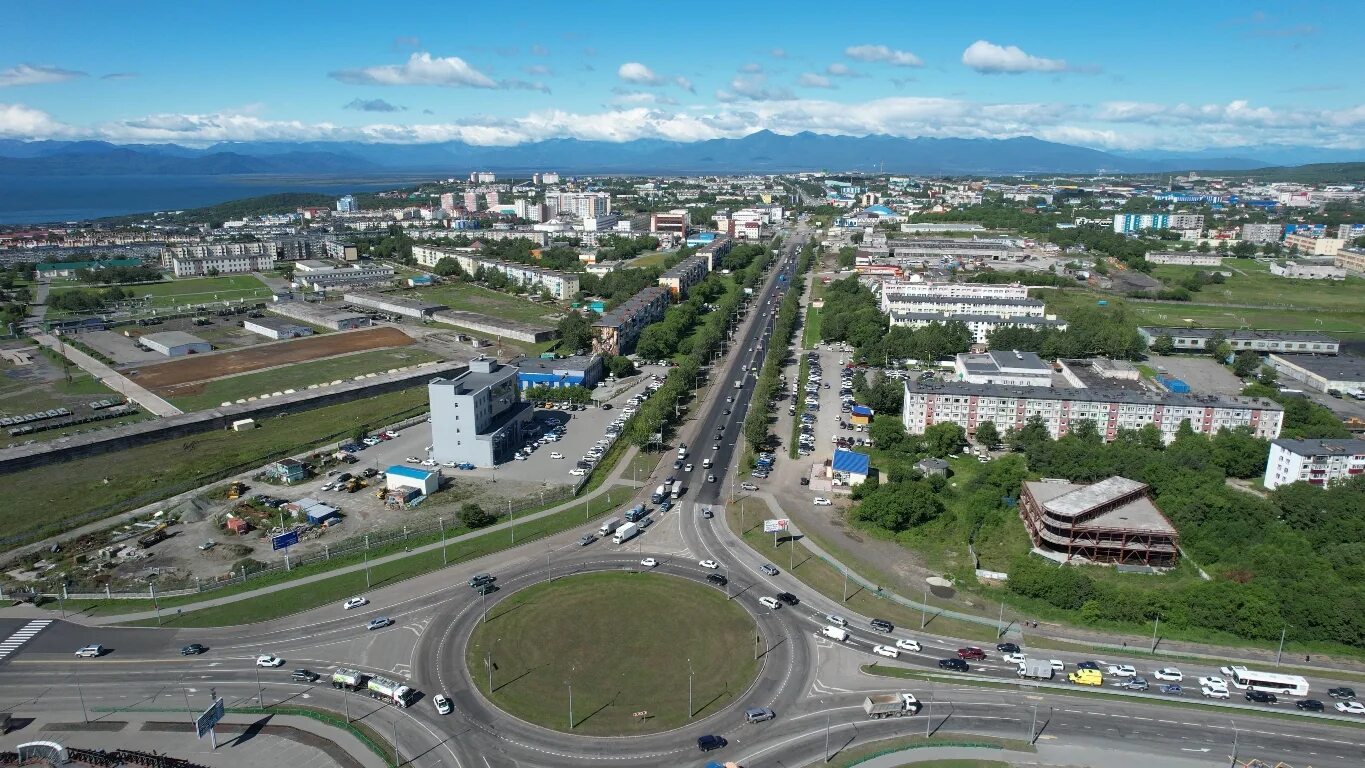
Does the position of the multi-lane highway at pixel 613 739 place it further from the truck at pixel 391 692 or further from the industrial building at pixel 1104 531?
the industrial building at pixel 1104 531

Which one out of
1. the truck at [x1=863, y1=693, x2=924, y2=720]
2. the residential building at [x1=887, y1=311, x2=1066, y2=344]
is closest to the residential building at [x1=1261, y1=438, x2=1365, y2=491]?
the truck at [x1=863, y1=693, x2=924, y2=720]

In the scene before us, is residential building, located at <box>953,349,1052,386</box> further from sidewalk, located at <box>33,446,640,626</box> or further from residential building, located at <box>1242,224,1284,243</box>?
residential building, located at <box>1242,224,1284,243</box>

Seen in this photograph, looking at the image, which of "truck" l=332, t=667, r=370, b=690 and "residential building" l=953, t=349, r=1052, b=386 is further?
"residential building" l=953, t=349, r=1052, b=386

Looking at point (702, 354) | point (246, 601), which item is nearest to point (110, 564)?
point (246, 601)

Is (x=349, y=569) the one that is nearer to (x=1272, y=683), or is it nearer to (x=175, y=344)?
(x=1272, y=683)

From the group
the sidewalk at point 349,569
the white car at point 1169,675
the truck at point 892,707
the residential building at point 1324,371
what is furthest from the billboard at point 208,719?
the residential building at point 1324,371

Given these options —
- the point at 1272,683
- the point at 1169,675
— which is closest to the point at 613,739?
the point at 1169,675
